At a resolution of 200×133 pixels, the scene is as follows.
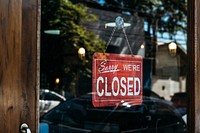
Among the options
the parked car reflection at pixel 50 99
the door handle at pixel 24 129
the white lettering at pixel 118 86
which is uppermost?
the white lettering at pixel 118 86

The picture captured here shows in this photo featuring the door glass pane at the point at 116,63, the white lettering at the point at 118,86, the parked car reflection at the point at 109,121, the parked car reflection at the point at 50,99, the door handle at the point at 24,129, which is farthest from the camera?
the parked car reflection at the point at 50,99

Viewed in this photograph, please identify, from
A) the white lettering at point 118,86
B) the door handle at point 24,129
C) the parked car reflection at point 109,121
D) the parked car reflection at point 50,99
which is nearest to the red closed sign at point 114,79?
the white lettering at point 118,86

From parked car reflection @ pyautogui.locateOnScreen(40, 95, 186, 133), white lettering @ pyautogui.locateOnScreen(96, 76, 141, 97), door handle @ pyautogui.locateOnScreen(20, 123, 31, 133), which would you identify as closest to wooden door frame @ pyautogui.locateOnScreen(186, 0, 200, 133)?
white lettering @ pyautogui.locateOnScreen(96, 76, 141, 97)

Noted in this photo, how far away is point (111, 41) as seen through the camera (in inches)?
136

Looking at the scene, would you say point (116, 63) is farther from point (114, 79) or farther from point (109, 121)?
point (109, 121)

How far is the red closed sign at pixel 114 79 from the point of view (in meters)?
2.48

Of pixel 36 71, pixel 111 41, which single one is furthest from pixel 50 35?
pixel 36 71

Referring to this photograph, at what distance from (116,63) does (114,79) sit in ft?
0.42

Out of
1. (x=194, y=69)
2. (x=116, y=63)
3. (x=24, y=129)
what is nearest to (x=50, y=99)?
(x=116, y=63)

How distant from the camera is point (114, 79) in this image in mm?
2500

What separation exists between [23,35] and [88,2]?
17.6 ft

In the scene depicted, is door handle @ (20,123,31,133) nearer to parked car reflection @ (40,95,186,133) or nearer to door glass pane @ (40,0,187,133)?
door glass pane @ (40,0,187,133)

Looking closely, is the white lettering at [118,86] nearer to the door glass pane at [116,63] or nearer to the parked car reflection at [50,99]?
the door glass pane at [116,63]

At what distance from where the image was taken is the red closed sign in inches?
97.7
